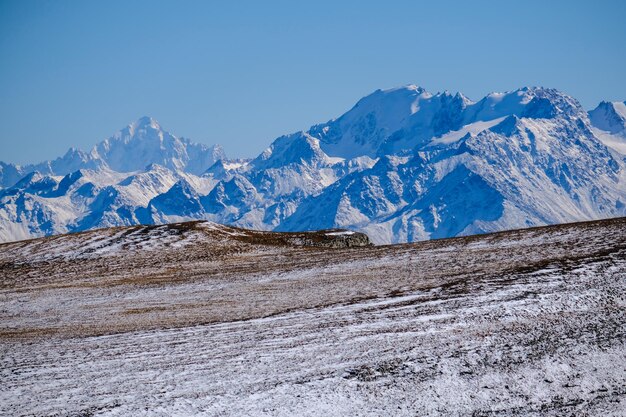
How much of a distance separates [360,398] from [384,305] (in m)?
9.81

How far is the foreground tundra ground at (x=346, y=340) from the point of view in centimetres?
1927

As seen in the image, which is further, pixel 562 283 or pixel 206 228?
pixel 206 228

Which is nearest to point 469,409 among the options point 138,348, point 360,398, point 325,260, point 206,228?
point 360,398

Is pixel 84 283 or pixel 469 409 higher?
pixel 84 283

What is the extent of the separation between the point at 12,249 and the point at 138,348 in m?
49.0

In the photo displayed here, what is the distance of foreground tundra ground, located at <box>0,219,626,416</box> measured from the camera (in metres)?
19.3

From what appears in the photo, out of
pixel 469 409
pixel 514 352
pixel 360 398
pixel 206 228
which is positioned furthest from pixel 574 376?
pixel 206 228

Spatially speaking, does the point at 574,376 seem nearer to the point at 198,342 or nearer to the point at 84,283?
the point at 198,342

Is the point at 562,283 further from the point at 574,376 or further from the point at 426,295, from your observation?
the point at 574,376

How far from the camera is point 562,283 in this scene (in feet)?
93.8

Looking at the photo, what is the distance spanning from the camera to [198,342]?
24922 mm

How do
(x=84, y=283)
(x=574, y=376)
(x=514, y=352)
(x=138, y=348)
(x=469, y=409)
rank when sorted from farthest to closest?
1. (x=84, y=283)
2. (x=138, y=348)
3. (x=514, y=352)
4. (x=574, y=376)
5. (x=469, y=409)

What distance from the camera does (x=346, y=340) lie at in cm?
2364

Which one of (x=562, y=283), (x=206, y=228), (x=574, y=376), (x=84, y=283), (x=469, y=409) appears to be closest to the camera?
(x=469, y=409)
